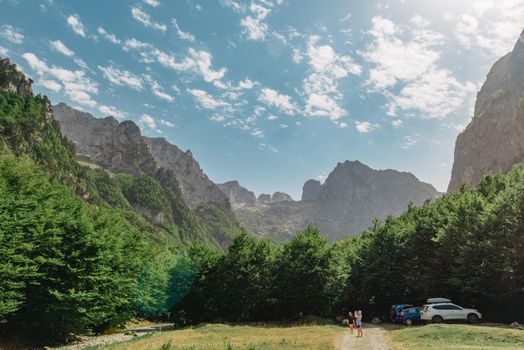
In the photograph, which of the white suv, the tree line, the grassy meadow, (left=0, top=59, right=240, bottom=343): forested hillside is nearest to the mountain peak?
the tree line

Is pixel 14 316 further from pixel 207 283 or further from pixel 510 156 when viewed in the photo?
pixel 510 156

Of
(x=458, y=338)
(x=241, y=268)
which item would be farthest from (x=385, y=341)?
(x=241, y=268)

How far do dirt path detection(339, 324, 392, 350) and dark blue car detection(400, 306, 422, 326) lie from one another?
22.8 feet

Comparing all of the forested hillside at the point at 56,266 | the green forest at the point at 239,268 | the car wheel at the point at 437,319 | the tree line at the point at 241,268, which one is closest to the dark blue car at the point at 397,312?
the green forest at the point at 239,268

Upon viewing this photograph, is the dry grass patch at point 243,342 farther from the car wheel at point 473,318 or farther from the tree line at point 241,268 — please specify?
the car wheel at point 473,318

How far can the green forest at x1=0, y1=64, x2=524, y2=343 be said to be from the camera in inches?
1304

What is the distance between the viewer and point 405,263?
48781mm

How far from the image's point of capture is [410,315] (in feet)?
131

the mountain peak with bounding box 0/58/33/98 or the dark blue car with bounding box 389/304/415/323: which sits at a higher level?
the mountain peak with bounding box 0/58/33/98

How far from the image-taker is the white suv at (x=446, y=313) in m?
36.5

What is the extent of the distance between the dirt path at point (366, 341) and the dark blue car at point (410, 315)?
22.8ft

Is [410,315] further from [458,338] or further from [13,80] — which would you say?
[13,80]

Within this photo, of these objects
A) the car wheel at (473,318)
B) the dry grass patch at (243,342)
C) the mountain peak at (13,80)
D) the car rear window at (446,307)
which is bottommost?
the dry grass patch at (243,342)

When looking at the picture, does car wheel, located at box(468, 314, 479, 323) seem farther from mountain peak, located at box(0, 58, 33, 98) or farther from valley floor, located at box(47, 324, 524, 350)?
mountain peak, located at box(0, 58, 33, 98)
